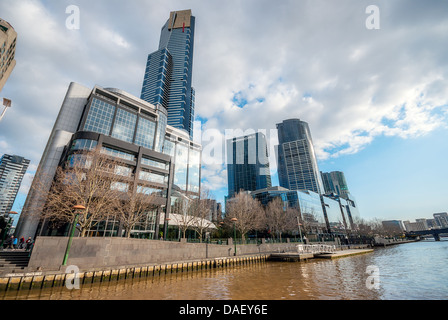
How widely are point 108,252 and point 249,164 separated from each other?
558 feet

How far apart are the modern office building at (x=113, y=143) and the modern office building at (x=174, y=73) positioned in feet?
186

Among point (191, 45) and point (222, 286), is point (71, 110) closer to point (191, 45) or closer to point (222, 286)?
point (222, 286)

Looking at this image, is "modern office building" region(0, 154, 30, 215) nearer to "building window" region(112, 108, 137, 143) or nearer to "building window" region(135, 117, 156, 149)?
"building window" region(112, 108, 137, 143)

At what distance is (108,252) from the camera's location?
682 inches

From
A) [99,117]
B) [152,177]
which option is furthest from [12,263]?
[99,117]

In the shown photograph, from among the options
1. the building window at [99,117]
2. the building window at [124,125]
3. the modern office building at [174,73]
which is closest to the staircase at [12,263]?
the building window at [99,117]

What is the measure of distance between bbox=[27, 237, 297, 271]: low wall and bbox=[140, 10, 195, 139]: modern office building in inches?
3964

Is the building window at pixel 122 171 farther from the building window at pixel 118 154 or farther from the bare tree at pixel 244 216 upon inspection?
the bare tree at pixel 244 216

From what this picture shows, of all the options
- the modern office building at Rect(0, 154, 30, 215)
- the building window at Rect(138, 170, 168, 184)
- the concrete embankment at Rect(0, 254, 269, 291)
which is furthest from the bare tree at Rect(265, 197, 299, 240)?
the modern office building at Rect(0, 154, 30, 215)

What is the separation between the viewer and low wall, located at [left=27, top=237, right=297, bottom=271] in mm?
14578

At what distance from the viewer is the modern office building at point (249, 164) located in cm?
17588

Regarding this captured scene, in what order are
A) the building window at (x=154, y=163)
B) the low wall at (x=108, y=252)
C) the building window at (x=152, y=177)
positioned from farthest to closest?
1. the building window at (x=154, y=163)
2. the building window at (x=152, y=177)
3. the low wall at (x=108, y=252)

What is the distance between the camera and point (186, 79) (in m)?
139

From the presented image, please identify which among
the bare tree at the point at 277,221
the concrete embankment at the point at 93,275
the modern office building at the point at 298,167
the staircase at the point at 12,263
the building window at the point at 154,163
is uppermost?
the modern office building at the point at 298,167
